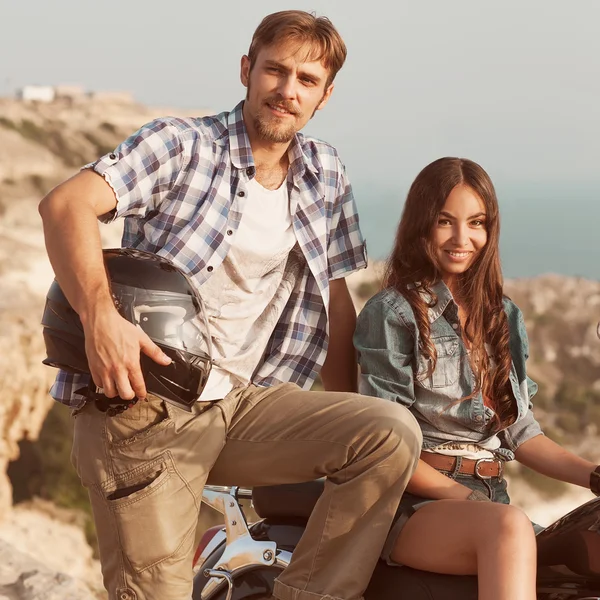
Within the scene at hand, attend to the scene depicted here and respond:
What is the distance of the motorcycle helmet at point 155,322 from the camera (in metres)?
2.71

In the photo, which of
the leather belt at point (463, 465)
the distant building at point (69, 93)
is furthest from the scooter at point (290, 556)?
the distant building at point (69, 93)

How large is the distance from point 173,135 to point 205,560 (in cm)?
130

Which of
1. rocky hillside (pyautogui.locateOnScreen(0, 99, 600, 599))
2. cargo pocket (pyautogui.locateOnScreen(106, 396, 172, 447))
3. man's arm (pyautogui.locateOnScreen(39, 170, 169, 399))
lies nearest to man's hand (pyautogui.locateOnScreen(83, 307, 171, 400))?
man's arm (pyautogui.locateOnScreen(39, 170, 169, 399))

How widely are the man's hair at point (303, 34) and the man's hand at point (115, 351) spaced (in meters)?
1.20

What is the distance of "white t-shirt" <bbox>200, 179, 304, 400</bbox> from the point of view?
314 centimetres

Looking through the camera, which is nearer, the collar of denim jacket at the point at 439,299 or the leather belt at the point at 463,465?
the leather belt at the point at 463,465

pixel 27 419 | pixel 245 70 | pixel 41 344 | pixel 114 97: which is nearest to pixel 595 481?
pixel 245 70

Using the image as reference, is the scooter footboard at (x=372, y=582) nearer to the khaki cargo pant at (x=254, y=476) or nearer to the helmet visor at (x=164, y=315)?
the khaki cargo pant at (x=254, y=476)

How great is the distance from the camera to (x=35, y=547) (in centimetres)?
1362

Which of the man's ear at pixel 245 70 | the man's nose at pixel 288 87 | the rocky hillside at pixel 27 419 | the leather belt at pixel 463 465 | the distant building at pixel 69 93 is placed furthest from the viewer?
the distant building at pixel 69 93

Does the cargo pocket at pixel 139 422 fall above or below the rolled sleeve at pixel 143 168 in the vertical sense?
below

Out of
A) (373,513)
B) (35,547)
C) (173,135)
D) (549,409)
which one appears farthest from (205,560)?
(549,409)

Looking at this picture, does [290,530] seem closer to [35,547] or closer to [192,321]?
[192,321]

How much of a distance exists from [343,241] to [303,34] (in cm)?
71
